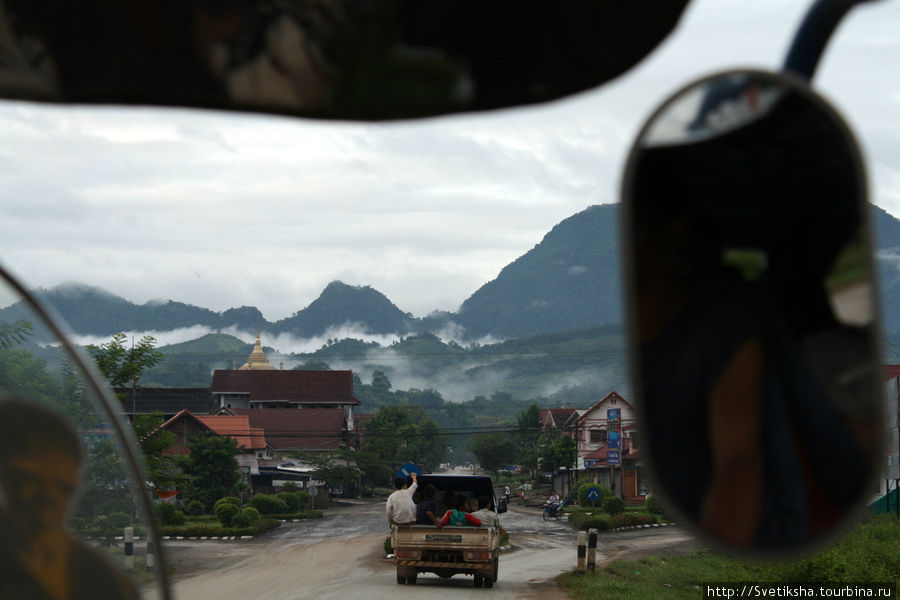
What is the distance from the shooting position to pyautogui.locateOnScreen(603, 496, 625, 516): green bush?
43938 mm

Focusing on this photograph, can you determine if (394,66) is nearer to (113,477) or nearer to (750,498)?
(750,498)

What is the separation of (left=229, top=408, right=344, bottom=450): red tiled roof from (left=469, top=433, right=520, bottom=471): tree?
14990 millimetres

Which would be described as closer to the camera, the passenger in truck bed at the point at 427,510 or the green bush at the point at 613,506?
the passenger in truck bed at the point at 427,510

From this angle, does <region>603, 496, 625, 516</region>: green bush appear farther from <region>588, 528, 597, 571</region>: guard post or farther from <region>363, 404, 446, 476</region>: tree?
<region>363, 404, 446, 476</region>: tree

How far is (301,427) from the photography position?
82062 mm

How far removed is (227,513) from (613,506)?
15895 mm

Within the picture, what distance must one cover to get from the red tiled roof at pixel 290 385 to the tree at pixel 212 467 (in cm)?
5015

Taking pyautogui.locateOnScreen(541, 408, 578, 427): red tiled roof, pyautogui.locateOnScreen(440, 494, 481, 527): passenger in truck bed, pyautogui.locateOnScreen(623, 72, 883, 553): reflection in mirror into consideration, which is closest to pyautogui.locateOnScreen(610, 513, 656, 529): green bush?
pyautogui.locateOnScreen(440, 494, 481, 527): passenger in truck bed

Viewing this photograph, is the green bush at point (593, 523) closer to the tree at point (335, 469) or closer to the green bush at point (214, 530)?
the green bush at point (214, 530)

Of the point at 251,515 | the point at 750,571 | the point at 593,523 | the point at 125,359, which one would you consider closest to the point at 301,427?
the point at 251,515

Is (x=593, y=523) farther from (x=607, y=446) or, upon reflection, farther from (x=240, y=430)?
(x=240, y=430)

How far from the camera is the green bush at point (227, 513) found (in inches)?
1470

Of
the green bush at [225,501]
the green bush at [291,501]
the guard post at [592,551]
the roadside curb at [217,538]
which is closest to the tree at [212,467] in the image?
the green bush at [225,501]

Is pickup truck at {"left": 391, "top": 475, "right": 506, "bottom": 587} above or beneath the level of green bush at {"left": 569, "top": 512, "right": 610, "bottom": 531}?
above
